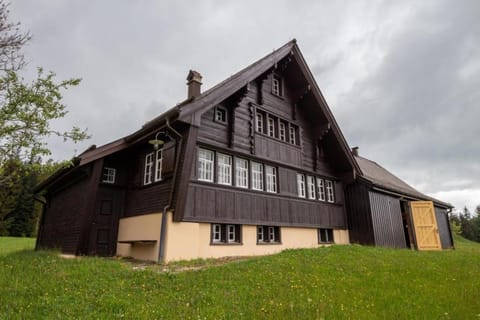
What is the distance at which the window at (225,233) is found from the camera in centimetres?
1082

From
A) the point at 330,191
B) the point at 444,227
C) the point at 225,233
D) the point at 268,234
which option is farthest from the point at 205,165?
the point at 444,227

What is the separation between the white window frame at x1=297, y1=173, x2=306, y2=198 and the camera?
14512mm

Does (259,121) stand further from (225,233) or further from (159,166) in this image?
(225,233)

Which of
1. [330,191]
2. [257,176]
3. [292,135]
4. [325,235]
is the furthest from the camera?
[330,191]

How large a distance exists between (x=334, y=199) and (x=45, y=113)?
45.2 ft

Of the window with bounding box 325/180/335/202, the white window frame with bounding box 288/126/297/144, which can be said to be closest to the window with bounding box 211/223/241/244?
the white window frame with bounding box 288/126/297/144

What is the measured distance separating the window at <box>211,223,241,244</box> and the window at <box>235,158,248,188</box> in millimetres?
1633

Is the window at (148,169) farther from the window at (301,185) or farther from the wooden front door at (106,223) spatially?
the window at (301,185)

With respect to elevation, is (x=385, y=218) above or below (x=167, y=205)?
above

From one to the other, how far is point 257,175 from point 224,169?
1855 millimetres

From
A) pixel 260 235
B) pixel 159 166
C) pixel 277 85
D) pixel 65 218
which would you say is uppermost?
pixel 277 85

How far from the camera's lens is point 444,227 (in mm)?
22625

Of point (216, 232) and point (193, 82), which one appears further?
point (193, 82)

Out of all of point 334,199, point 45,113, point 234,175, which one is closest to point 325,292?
point 234,175
